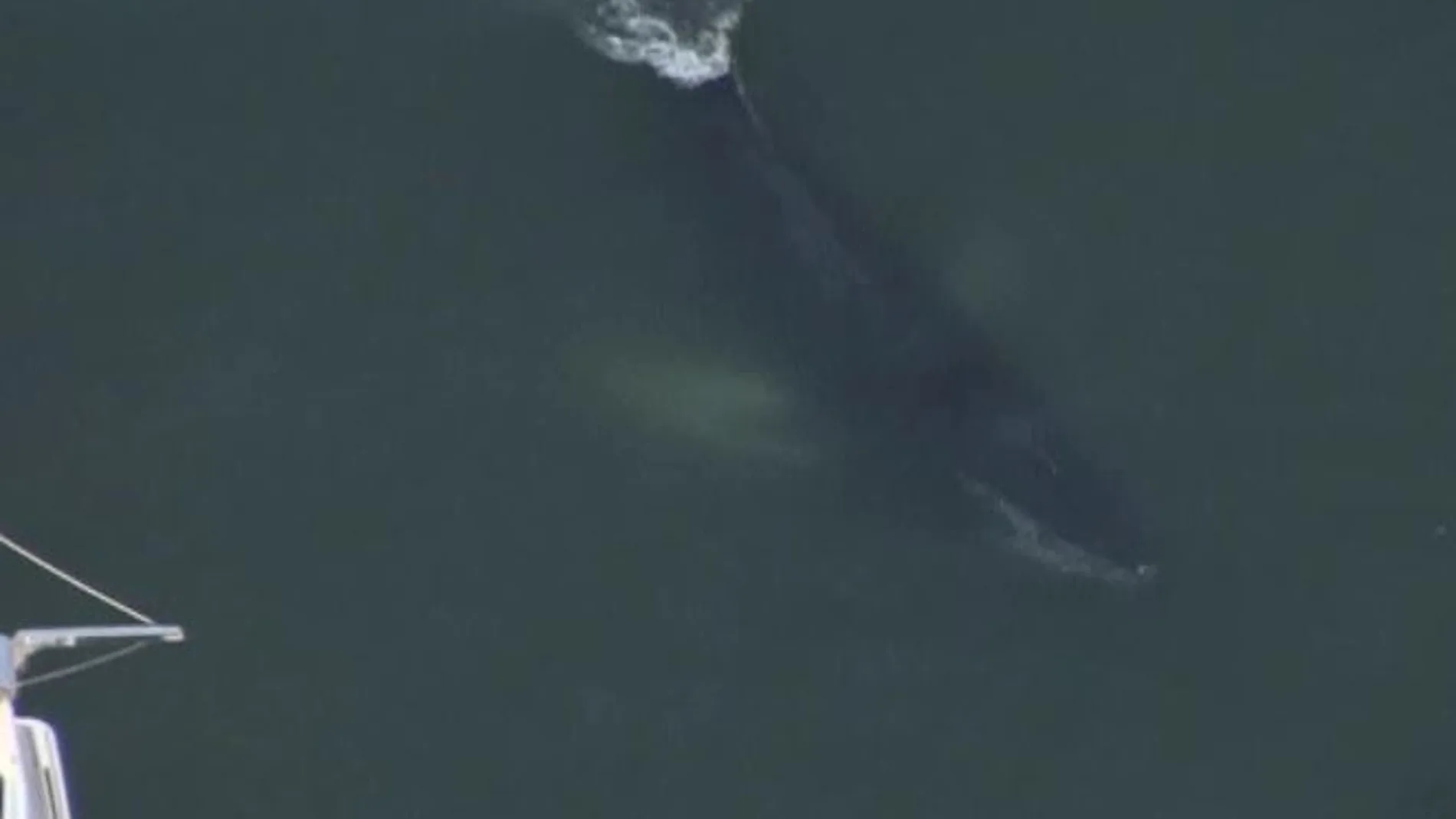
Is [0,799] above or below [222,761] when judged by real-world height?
below

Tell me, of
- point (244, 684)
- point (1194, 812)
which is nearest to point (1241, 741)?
point (1194, 812)

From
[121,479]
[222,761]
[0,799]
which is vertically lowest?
[0,799]

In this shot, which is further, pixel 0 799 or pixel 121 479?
pixel 121 479

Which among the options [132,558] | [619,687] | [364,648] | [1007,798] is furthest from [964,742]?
[132,558]

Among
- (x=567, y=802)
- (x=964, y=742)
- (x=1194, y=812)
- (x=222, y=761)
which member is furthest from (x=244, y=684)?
(x=1194, y=812)

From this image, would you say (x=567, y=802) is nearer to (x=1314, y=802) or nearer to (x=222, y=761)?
(x=222, y=761)

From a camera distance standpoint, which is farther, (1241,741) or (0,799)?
(1241,741)

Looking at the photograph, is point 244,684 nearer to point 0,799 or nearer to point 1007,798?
point 0,799

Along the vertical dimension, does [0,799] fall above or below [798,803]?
below
